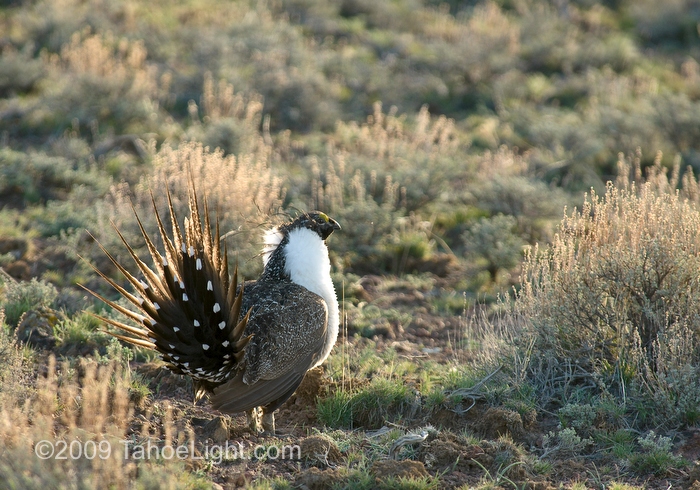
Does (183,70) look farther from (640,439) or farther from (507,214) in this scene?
(640,439)

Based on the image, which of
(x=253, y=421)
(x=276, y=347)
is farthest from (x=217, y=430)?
(x=276, y=347)

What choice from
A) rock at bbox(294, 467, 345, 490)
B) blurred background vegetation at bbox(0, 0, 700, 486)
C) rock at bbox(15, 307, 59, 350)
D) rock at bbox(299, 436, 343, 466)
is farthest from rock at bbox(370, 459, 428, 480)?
rock at bbox(15, 307, 59, 350)

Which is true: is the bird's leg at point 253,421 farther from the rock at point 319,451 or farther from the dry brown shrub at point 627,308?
the dry brown shrub at point 627,308

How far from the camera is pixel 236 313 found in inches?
155

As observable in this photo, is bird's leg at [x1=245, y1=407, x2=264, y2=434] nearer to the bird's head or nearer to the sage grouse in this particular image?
the sage grouse

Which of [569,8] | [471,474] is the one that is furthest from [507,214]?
[569,8]

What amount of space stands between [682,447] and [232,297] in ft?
8.31

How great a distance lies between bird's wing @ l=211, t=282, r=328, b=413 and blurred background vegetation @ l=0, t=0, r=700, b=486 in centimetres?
39

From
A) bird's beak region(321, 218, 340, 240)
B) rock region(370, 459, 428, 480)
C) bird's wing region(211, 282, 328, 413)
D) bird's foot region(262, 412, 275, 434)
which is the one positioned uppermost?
bird's beak region(321, 218, 340, 240)

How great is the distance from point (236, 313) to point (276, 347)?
44 centimetres

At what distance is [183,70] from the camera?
11.4 meters

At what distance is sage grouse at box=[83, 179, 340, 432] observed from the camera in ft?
12.7

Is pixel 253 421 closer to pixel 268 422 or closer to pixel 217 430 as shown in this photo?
pixel 268 422

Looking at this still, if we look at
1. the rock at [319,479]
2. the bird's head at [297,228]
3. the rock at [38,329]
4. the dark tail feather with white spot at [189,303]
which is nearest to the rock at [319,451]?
the rock at [319,479]
